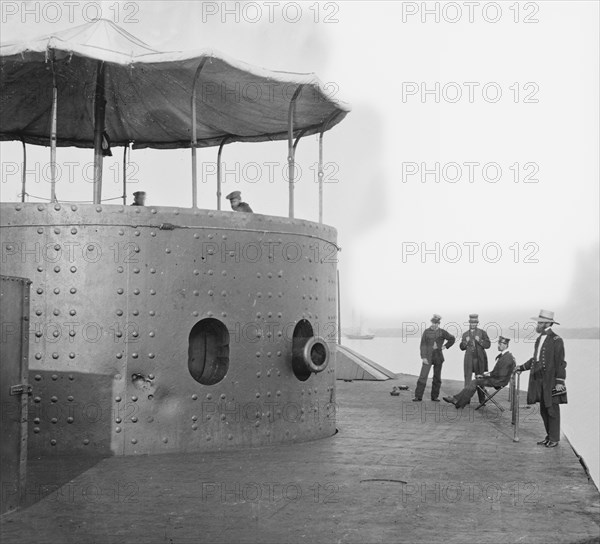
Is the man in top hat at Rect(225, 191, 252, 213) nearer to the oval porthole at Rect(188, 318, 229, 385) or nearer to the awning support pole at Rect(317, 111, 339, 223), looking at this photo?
the awning support pole at Rect(317, 111, 339, 223)

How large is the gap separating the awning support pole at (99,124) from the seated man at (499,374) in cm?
644

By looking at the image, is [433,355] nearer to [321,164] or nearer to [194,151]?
[321,164]

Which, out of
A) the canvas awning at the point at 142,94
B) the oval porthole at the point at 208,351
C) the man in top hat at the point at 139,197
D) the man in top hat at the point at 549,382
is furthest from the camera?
the man in top hat at the point at 139,197

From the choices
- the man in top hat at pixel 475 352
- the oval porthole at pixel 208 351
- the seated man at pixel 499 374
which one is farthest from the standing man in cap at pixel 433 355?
the oval porthole at pixel 208 351

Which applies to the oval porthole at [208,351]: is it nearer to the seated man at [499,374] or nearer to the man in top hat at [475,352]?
the seated man at [499,374]

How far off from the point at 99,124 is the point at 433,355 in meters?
7.04

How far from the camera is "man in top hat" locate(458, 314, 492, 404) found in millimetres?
13695

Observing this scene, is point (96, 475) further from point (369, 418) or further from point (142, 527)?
point (369, 418)

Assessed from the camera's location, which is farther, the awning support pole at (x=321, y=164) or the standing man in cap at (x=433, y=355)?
the standing man in cap at (x=433, y=355)

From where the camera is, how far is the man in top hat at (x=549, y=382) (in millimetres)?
9422

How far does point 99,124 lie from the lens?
1097 cm

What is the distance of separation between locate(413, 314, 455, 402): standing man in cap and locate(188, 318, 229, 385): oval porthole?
5.99 m

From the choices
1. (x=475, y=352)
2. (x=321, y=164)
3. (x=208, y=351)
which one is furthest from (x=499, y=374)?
(x=208, y=351)

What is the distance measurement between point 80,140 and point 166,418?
21.4 ft
